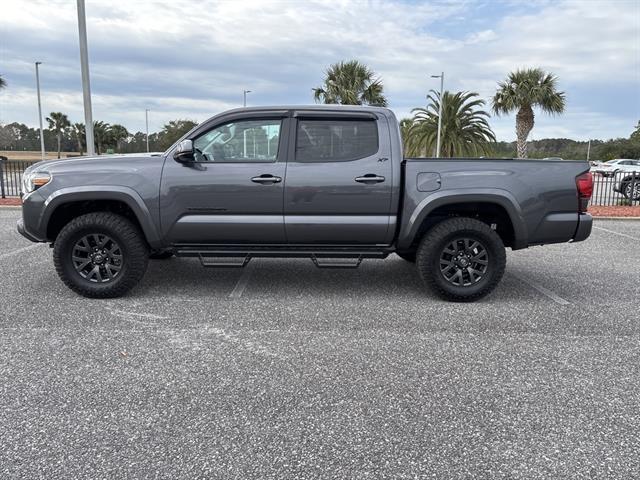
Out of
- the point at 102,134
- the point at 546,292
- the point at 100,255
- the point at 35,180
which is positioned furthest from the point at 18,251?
the point at 102,134

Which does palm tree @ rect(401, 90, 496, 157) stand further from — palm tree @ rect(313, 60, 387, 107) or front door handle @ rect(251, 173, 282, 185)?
front door handle @ rect(251, 173, 282, 185)

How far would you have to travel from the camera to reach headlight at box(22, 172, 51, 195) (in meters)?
4.71

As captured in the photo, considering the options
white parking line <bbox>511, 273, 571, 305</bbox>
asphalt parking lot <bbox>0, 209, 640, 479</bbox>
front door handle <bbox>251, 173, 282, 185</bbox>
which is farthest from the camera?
white parking line <bbox>511, 273, 571, 305</bbox>

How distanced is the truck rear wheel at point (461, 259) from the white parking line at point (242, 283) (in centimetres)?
190

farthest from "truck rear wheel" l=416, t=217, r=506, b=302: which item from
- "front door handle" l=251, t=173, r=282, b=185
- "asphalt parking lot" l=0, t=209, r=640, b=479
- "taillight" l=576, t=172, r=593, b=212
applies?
"front door handle" l=251, t=173, r=282, b=185

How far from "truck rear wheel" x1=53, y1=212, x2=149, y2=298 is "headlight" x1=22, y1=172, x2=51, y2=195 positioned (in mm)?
470

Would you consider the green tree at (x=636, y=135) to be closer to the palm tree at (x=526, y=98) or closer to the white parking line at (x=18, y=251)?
the palm tree at (x=526, y=98)

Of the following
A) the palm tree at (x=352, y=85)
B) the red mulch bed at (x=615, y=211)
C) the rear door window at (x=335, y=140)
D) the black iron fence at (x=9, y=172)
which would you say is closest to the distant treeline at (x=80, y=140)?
the palm tree at (x=352, y=85)

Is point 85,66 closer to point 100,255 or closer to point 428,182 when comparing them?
point 100,255

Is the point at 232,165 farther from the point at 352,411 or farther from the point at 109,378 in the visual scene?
the point at 352,411

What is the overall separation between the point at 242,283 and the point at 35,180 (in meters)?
2.30

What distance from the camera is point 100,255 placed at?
488 centimetres

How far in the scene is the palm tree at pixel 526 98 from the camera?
83.4ft

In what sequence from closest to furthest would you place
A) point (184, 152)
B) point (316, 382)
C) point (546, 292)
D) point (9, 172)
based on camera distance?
point (316, 382)
point (184, 152)
point (546, 292)
point (9, 172)
